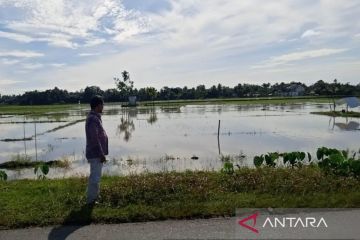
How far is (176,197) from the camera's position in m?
6.75

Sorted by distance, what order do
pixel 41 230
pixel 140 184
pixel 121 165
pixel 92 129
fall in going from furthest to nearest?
pixel 121 165 < pixel 140 184 < pixel 92 129 < pixel 41 230

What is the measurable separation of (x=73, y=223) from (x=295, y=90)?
135 m

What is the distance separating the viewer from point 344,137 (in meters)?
22.2

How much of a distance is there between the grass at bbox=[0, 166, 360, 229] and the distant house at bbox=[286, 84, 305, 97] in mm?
127496

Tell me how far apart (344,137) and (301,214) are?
18061mm

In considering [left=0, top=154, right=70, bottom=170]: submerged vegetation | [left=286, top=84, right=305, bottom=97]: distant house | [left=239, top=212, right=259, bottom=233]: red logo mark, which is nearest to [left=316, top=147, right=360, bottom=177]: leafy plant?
[left=239, top=212, right=259, bottom=233]: red logo mark

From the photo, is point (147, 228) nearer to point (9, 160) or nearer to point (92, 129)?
point (92, 129)

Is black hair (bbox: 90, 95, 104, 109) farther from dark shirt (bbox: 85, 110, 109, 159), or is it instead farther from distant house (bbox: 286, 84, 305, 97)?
distant house (bbox: 286, 84, 305, 97)

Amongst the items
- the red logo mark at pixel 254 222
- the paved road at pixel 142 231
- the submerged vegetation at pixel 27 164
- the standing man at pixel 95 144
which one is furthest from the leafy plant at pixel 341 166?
the submerged vegetation at pixel 27 164

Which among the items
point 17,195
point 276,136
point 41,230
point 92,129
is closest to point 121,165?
point 17,195

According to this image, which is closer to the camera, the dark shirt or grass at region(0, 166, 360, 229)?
grass at region(0, 166, 360, 229)

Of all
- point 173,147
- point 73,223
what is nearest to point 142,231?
point 73,223

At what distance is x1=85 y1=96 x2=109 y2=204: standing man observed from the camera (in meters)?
6.62

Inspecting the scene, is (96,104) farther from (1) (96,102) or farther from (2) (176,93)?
(2) (176,93)
